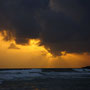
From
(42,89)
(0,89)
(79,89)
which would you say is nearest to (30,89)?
(42,89)

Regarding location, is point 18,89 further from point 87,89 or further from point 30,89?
point 87,89

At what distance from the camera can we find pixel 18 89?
22484 mm

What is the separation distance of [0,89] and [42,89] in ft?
15.0

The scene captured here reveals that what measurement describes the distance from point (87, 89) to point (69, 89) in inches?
76.7

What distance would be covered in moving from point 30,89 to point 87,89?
244 inches

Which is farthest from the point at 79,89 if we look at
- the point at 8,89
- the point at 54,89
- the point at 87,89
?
the point at 8,89

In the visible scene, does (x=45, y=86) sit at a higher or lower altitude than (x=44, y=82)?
lower

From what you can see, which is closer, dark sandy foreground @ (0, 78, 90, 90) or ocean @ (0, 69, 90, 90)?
dark sandy foreground @ (0, 78, 90, 90)

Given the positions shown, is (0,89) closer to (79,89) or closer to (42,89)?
(42,89)

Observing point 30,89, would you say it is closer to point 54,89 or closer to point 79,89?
point 54,89

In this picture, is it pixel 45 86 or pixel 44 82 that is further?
pixel 44 82

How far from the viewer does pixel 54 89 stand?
2261 cm

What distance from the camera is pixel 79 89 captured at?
877 inches

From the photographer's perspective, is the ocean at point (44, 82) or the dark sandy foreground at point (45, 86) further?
the ocean at point (44, 82)
